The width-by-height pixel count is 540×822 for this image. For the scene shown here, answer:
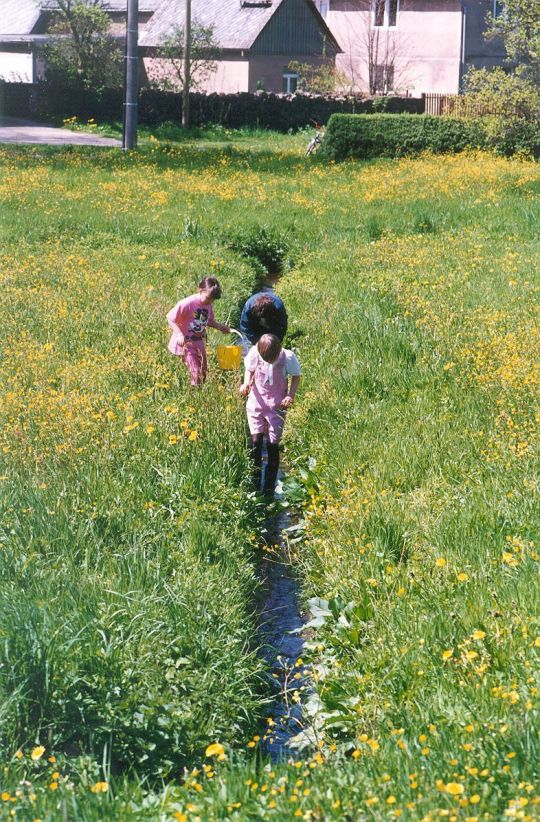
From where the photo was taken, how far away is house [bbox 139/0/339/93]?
49219mm

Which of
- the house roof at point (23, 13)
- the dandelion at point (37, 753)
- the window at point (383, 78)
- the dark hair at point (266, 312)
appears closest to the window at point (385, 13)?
the window at point (383, 78)

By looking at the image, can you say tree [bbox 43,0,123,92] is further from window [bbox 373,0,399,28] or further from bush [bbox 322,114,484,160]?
bush [bbox 322,114,484,160]

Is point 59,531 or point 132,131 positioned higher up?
point 132,131

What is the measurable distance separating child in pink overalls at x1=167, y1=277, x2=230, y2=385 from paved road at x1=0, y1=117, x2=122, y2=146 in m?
24.6

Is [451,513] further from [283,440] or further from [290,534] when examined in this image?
[283,440]

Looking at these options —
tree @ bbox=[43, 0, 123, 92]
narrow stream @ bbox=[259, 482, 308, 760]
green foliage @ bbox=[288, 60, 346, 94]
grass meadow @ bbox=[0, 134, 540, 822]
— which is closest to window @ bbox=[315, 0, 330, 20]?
green foliage @ bbox=[288, 60, 346, 94]

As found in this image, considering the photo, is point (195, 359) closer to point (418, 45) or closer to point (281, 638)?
point (281, 638)

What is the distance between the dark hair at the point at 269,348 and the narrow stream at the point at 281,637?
1.10m

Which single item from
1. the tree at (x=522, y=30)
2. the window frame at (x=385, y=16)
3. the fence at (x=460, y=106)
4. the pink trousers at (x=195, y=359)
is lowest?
the pink trousers at (x=195, y=359)

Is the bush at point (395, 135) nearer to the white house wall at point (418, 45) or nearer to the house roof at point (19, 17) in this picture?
the white house wall at point (418, 45)

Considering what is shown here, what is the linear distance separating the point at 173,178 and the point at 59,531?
1754 centimetres

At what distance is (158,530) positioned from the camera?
19.5 feet

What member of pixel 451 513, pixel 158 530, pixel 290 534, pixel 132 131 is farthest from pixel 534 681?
pixel 132 131

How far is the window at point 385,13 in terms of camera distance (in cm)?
4741
